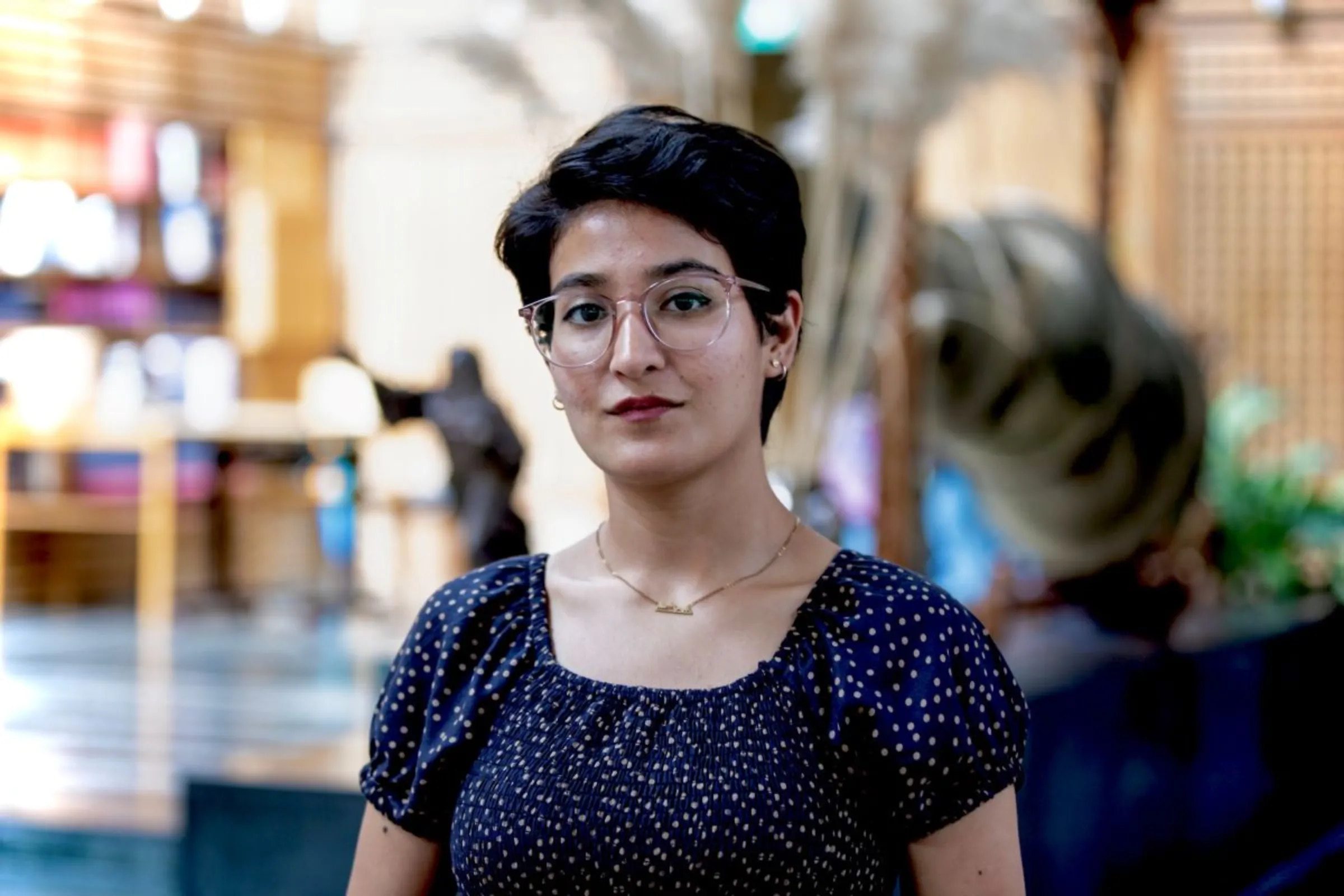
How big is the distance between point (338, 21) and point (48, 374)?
214 cm

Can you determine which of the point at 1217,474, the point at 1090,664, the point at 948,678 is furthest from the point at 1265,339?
the point at 948,678

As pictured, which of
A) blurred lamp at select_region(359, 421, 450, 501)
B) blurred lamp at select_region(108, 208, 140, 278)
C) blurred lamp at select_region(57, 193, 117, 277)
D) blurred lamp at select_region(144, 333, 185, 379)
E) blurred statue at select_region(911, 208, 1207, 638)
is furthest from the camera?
blurred lamp at select_region(144, 333, 185, 379)

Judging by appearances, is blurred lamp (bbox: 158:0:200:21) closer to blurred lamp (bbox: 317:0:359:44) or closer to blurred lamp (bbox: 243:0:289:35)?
blurred lamp (bbox: 243:0:289:35)

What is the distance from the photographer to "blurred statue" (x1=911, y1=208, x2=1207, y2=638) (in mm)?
4535

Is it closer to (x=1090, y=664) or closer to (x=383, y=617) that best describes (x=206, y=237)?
(x=383, y=617)

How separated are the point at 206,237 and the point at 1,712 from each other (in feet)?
12.6

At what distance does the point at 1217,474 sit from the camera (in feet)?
20.6

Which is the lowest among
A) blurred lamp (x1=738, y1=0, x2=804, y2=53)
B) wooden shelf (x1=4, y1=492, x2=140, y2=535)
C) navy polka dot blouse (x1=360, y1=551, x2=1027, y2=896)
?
wooden shelf (x1=4, y1=492, x2=140, y2=535)

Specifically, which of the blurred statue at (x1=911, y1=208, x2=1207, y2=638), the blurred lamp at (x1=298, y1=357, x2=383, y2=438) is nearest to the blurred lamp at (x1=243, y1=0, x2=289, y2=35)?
the blurred lamp at (x1=298, y1=357, x2=383, y2=438)

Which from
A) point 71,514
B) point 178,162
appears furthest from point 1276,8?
point 71,514

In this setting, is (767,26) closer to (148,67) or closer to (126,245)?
(148,67)

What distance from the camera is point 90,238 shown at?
25.7ft

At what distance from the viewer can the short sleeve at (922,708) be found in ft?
3.75

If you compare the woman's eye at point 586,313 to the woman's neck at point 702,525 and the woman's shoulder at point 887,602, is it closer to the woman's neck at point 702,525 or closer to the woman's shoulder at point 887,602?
the woman's neck at point 702,525
